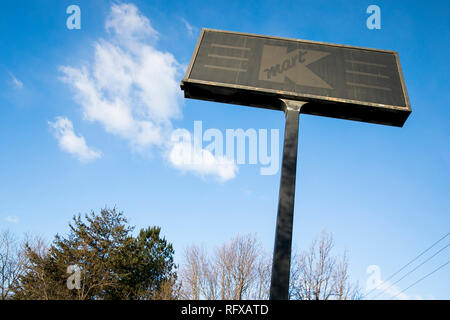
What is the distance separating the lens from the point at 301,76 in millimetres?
5332

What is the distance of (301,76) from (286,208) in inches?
97.2

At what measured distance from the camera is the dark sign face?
512 cm

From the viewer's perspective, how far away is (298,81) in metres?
5.26

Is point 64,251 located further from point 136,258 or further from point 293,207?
point 293,207

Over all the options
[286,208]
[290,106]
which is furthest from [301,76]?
[286,208]

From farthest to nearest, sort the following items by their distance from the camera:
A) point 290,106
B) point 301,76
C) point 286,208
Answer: point 301,76 → point 290,106 → point 286,208

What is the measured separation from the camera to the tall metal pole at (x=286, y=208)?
12.7ft

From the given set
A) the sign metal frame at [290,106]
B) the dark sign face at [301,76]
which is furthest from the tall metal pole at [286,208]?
the dark sign face at [301,76]

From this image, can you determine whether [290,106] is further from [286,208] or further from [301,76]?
[286,208]

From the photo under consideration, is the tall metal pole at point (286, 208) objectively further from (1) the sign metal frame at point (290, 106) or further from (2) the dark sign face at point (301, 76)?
(2) the dark sign face at point (301, 76)

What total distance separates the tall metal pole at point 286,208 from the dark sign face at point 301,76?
1.32 ft

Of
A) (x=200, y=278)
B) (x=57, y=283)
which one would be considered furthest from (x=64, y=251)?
(x=200, y=278)

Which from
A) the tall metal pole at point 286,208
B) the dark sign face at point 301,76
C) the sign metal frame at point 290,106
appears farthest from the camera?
the dark sign face at point 301,76
